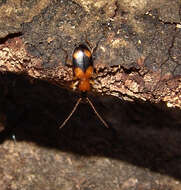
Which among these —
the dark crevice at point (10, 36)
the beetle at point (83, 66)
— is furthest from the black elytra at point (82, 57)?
the dark crevice at point (10, 36)

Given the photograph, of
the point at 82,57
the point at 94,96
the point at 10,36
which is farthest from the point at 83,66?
the point at 94,96

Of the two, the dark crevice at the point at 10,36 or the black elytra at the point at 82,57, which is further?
the dark crevice at the point at 10,36

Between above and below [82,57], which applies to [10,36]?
above

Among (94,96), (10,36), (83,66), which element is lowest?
(94,96)

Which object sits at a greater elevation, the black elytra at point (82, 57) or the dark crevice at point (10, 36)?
the dark crevice at point (10, 36)

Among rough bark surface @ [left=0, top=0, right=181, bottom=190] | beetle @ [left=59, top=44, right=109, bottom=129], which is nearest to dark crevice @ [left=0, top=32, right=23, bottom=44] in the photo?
rough bark surface @ [left=0, top=0, right=181, bottom=190]

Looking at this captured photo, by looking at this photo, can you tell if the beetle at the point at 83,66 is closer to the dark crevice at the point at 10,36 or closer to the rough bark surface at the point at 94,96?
the rough bark surface at the point at 94,96

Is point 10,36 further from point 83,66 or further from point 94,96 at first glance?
point 94,96

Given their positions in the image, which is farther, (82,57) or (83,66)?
(83,66)

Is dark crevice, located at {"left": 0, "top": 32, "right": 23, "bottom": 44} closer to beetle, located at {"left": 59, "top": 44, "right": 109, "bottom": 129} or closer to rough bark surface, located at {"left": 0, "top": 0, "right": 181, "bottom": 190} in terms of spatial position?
rough bark surface, located at {"left": 0, "top": 0, "right": 181, "bottom": 190}
